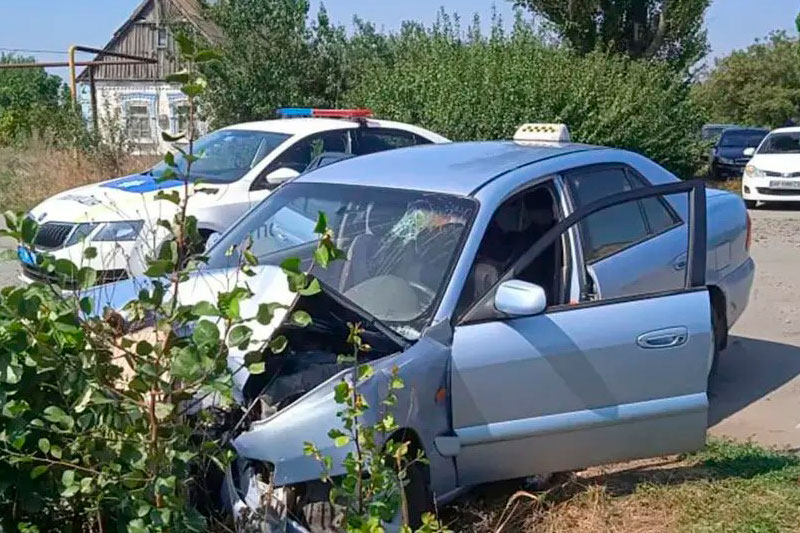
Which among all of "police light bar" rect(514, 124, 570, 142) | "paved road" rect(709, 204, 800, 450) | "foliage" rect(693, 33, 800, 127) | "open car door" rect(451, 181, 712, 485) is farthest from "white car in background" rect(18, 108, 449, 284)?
"foliage" rect(693, 33, 800, 127)

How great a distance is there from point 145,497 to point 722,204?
191 inches

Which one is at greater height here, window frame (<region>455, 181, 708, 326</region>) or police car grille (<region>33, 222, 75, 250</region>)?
window frame (<region>455, 181, 708, 326</region>)

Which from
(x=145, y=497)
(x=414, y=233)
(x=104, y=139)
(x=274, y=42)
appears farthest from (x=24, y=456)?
(x=274, y=42)

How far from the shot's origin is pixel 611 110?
1811 cm

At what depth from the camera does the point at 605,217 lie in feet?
16.6

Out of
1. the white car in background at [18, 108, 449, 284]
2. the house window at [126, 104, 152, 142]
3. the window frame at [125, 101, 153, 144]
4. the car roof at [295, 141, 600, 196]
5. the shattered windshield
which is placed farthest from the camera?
the house window at [126, 104, 152, 142]

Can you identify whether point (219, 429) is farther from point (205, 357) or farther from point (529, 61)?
point (529, 61)

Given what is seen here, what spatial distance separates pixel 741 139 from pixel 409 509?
2438 centimetres

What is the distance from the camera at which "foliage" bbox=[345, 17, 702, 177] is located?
17.1m

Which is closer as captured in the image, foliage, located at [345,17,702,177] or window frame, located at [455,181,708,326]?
window frame, located at [455,181,708,326]

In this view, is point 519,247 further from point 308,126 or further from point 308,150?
point 308,126

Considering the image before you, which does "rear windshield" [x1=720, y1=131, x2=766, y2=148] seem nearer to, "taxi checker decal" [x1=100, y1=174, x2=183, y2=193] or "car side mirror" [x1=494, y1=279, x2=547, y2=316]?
"taxi checker decal" [x1=100, y1=174, x2=183, y2=193]

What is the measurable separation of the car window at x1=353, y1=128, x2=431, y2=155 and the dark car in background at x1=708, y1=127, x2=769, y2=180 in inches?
664

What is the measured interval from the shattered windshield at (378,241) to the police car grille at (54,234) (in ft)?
11.7
